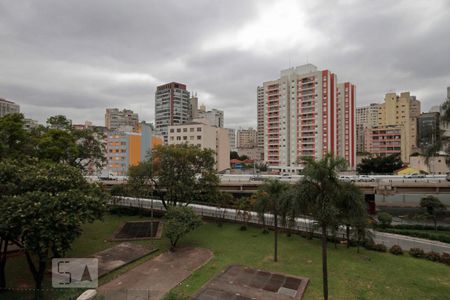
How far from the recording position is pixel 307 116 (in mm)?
65938

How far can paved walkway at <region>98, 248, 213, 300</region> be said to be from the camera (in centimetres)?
1212

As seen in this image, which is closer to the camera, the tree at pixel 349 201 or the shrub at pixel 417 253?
the tree at pixel 349 201

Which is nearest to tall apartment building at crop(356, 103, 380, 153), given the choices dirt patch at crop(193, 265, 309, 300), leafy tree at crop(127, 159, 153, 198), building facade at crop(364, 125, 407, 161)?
building facade at crop(364, 125, 407, 161)

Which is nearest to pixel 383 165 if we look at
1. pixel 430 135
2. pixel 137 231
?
pixel 430 135

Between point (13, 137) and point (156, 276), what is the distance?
14.2m

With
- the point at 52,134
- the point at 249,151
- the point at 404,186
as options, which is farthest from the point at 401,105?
the point at 52,134

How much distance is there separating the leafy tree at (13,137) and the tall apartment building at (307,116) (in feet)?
186

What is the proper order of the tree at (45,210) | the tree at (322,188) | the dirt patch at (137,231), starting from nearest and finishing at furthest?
the tree at (45,210) < the tree at (322,188) < the dirt patch at (137,231)

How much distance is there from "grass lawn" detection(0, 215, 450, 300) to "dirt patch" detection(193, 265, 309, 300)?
1.91 feet

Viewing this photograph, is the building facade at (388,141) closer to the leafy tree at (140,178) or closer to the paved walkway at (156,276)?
the leafy tree at (140,178)

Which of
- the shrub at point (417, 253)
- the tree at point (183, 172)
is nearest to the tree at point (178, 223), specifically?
the tree at point (183, 172)

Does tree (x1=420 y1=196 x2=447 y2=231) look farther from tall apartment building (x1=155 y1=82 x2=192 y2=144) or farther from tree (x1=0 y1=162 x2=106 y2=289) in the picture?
tall apartment building (x1=155 y1=82 x2=192 y2=144)

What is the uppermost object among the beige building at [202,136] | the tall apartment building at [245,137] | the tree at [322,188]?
the tall apartment building at [245,137]

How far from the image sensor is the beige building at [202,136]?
65.5m
